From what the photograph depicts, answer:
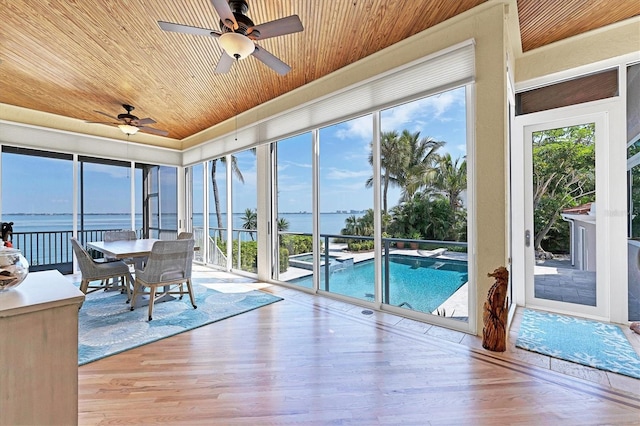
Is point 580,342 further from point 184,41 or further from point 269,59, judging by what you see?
point 184,41

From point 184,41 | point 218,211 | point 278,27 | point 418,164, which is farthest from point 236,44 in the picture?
point 218,211

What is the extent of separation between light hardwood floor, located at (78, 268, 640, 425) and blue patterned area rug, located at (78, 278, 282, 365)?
21cm

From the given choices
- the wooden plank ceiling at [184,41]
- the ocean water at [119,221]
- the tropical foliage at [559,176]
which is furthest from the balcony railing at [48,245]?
the tropical foliage at [559,176]

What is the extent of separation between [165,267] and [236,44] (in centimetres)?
244

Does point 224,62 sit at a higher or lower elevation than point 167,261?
higher

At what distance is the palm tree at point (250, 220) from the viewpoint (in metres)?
5.31

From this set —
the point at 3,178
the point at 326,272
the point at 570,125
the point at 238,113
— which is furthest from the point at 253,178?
the point at 570,125

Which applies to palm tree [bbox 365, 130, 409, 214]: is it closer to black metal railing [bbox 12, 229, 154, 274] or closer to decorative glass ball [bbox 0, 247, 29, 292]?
decorative glass ball [bbox 0, 247, 29, 292]

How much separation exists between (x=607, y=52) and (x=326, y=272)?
394 centimetres

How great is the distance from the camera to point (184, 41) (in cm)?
309

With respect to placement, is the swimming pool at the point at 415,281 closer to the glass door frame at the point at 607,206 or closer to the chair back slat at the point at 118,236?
the glass door frame at the point at 607,206

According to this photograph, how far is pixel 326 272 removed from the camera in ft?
13.9

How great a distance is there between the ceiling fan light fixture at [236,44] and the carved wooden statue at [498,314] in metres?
2.76

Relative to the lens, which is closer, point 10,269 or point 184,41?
point 10,269
